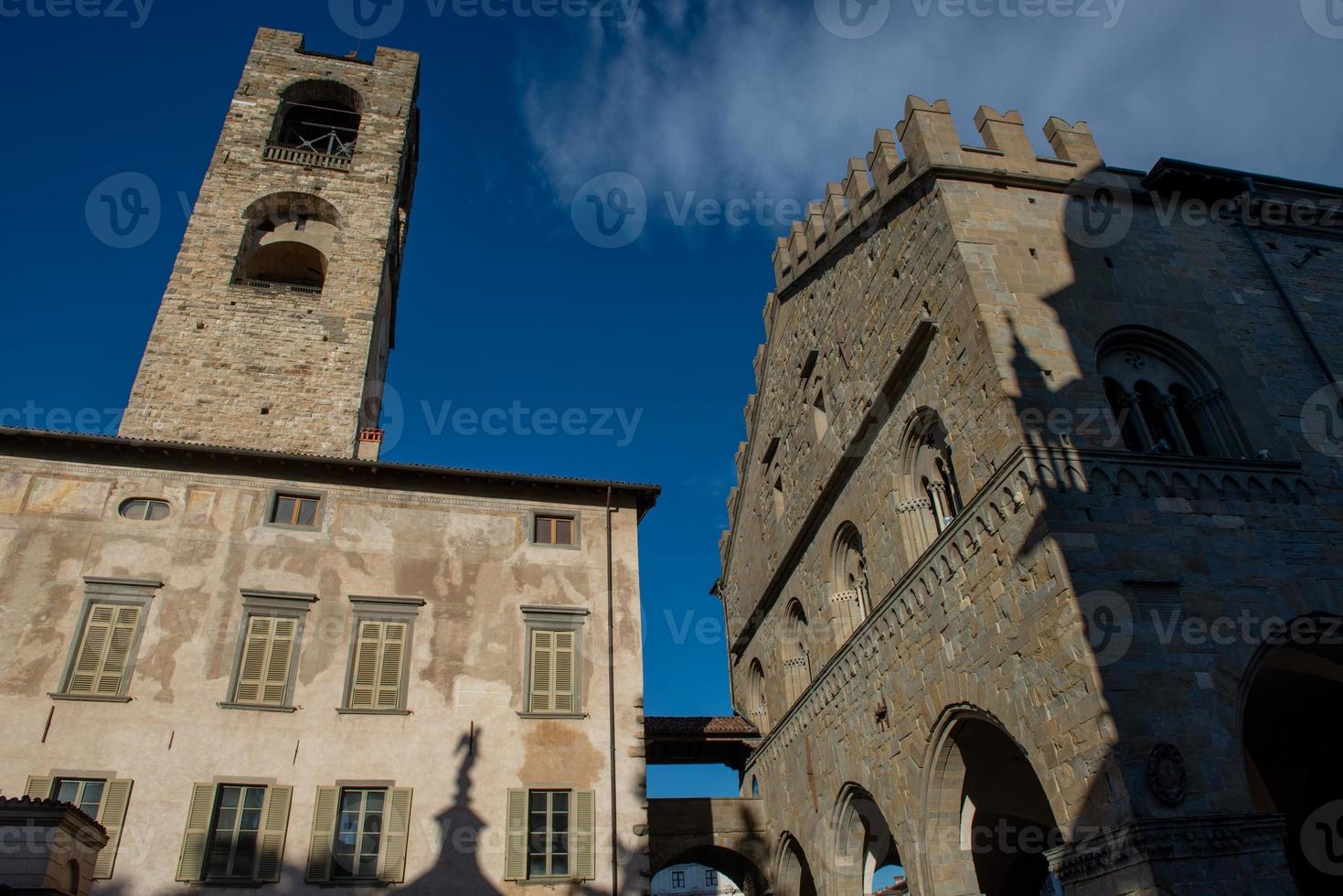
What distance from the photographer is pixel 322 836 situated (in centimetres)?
1248

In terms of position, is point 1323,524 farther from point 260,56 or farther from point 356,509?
point 260,56

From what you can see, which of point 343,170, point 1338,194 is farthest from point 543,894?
point 343,170

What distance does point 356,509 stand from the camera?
15516mm

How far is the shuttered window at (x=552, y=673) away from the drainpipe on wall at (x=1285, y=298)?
39.8 feet

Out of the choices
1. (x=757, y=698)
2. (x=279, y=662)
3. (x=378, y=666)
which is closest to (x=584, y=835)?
(x=378, y=666)

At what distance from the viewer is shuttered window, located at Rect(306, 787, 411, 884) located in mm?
12328

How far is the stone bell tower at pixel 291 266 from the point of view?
20.8 m

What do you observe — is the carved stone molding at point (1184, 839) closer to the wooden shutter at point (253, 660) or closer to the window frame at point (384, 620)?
the window frame at point (384, 620)

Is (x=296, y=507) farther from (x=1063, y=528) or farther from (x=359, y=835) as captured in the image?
(x=1063, y=528)

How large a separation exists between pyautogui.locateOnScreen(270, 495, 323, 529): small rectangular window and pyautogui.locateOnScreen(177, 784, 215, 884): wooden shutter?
433 cm

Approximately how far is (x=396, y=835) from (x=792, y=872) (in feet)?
30.9

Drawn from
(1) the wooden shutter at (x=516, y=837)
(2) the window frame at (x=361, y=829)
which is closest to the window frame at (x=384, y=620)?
(2) the window frame at (x=361, y=829)

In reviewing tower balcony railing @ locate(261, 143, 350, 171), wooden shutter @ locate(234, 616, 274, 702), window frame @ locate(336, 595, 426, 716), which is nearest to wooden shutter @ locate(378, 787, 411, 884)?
window frame @ locate(336, 595, 426, 716)

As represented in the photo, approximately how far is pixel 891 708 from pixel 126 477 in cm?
1297
